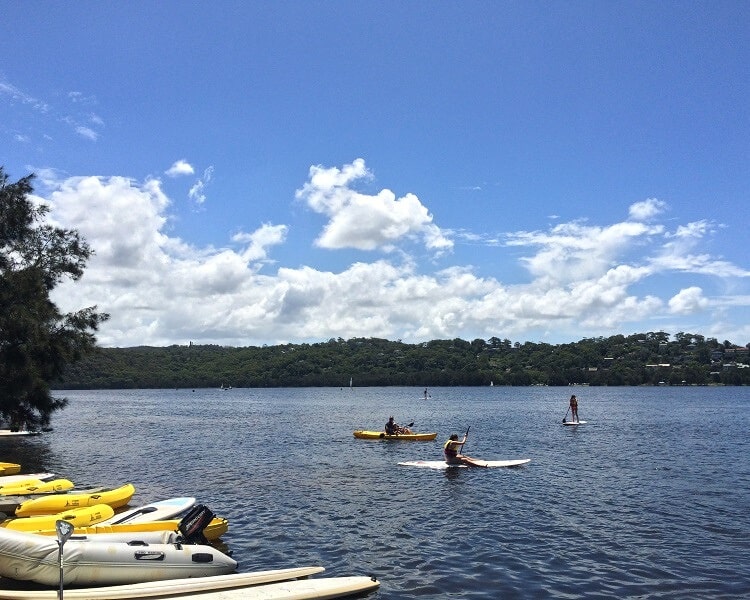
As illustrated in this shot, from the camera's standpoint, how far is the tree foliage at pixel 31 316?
37562 millimetres

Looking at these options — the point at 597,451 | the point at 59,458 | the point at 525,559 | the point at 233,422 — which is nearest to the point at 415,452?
the point at 597,451

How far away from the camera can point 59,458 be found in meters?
37.7

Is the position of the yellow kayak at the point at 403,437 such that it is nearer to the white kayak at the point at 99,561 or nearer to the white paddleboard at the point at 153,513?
the white paddleboard at the point at 153,513

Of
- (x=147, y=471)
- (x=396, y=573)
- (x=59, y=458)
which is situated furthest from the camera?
(x=59, y=458)

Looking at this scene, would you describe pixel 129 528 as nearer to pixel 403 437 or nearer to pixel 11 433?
pixel 403 437

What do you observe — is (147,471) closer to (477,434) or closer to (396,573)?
(396,573)

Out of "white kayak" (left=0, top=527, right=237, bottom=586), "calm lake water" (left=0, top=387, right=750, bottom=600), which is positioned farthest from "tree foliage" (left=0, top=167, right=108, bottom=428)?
"white kayak" (left=0, top=527, right=237, bottom=586)

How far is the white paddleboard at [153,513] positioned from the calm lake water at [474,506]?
167 cm

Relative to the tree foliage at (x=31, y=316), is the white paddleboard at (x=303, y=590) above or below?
below

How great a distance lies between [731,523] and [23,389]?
37.1m

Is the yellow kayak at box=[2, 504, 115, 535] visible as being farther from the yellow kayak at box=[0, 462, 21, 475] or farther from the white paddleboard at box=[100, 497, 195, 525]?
the yellow kayak at box=[0, 462, 21, 475]

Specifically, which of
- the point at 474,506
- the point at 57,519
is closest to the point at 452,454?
the point at 474,506

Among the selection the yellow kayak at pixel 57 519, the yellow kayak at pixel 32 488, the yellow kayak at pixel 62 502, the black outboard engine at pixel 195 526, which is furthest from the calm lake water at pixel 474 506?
the yellow kayak at pixel 57 519

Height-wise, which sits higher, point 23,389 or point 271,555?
point 23,389
